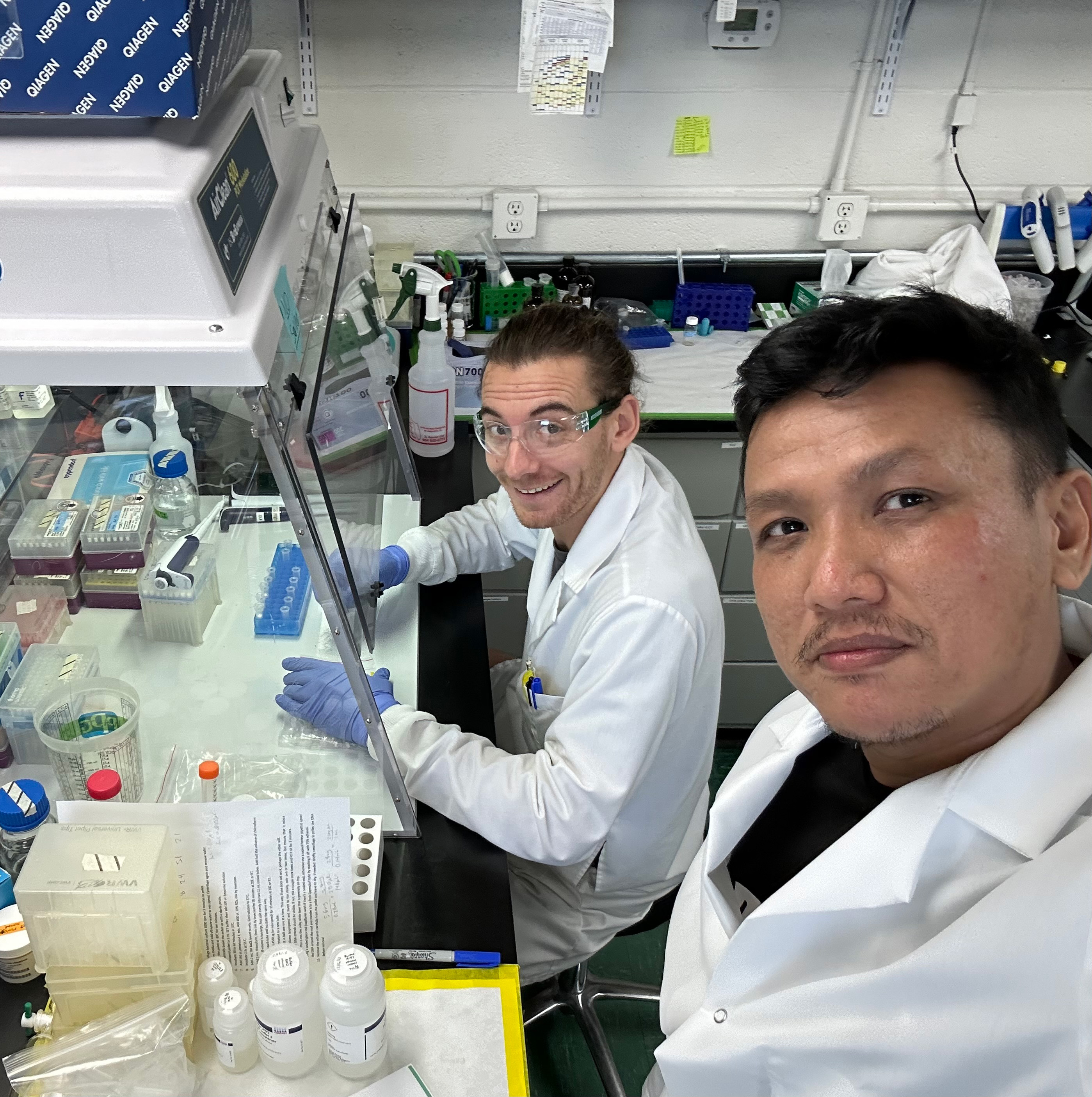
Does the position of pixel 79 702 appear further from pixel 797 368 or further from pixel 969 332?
pixel 969 332

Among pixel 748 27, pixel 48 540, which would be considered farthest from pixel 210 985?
pixel 748 27

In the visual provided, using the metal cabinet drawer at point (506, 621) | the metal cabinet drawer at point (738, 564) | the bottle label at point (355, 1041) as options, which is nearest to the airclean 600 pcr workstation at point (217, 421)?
the bottle label at point (355, 1041)

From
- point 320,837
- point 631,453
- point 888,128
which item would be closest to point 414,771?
point 320,837

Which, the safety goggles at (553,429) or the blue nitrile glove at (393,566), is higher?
the safety goggles at (553,429)

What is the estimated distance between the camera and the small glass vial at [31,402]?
5.69ft

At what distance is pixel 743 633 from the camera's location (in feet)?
9.86

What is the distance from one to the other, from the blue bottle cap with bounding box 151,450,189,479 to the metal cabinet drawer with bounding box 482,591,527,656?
1338 millimetres

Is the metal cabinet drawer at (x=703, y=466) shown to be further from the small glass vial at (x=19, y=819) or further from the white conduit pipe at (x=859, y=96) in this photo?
the small glass vial at (x=19, y=819)

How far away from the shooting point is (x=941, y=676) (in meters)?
0.89

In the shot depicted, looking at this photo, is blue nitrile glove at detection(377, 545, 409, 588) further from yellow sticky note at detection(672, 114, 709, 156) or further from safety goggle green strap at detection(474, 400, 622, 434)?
yellow sticky note at detection(672, 114, 709, 156)

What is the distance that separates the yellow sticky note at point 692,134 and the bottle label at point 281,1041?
9.28 feet

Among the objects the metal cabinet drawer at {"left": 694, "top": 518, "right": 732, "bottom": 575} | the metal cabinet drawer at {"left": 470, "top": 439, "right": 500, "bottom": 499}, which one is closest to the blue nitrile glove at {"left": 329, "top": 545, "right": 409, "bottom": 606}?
the metal cabinet drawer at {"left": 470, "top": 439, "right": 500, "bottom": 499}

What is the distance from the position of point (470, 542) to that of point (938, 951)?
4.59ft

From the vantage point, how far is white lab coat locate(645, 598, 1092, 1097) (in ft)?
2.63
